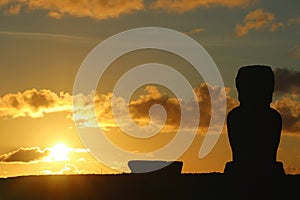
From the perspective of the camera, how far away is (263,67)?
1406 inches

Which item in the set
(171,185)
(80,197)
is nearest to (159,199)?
(171,185)

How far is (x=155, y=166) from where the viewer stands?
3256 centimetres

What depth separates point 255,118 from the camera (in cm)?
3556

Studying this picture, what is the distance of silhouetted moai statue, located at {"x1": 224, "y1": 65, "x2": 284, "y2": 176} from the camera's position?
35.5 meters

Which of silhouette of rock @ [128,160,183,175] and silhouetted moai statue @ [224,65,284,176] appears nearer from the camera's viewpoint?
silhouette of rock @ [128,160,183,175]

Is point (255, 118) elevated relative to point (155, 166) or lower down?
elevated

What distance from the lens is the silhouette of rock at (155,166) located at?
32.3 meters

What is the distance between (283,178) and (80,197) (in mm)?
8317

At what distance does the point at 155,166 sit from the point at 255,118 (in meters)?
5.47

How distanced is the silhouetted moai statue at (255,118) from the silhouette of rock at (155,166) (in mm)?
3577

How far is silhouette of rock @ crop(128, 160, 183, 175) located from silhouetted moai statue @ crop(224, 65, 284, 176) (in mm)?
3577

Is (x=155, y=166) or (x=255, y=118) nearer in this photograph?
(x=155, y=166)

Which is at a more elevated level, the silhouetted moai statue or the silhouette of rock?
the silhouetted moai statue

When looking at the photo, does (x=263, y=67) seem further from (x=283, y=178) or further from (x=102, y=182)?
(x=102, y=182)
